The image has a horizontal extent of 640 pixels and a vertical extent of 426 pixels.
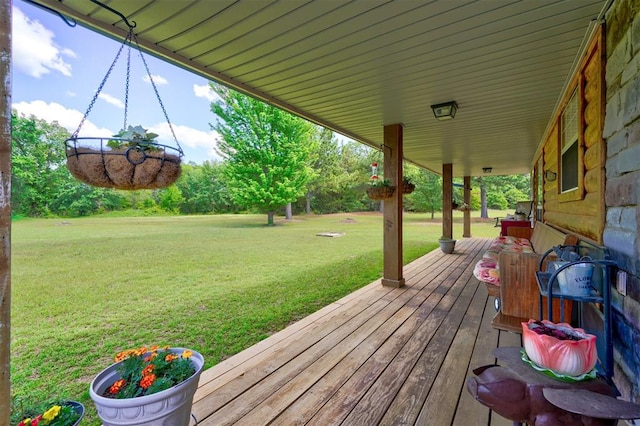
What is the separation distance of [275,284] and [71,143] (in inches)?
152

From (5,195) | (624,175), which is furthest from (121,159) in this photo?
(624,175)

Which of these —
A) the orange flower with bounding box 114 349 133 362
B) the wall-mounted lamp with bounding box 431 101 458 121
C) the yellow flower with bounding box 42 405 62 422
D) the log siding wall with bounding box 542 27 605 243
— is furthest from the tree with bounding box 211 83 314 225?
the yellow flower with bounding box 42 405 62 422

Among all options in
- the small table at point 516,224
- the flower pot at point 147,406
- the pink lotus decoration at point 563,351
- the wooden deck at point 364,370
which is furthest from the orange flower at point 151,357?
the small table at point 516,224

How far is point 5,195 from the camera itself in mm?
770

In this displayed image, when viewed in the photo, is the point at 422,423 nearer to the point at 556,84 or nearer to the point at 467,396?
the point at 467,396

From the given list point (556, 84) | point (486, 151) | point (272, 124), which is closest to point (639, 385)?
point (556, 84)

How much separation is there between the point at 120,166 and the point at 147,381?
0.95m

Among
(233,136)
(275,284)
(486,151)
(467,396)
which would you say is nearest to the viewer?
(467,396)

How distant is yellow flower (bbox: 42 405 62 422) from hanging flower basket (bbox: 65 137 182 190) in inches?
36.3

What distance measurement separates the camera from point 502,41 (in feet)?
6.31

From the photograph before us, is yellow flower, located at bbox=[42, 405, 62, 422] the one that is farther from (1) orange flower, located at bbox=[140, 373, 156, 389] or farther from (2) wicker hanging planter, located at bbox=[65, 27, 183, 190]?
(2) wicker hanging planter, located at bbox=[65, 27, 183, 190]

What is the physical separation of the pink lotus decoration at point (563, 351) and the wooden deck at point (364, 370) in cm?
91

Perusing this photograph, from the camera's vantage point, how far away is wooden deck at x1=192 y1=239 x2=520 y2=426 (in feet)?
5.19

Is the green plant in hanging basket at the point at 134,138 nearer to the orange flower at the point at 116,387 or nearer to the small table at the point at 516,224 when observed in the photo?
the orange flower at the point at 116,387
